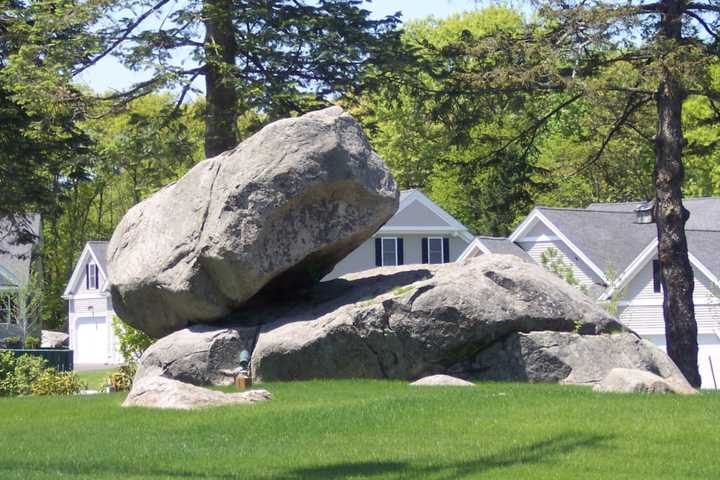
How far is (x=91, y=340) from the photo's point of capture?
60812 mm

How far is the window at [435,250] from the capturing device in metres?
47.6

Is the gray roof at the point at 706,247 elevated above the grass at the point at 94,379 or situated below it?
above

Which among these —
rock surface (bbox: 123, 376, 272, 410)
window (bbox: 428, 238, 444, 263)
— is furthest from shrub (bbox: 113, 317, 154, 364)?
window (bbox: 428, 238, 444, 263)

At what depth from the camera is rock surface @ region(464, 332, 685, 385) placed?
699 inches

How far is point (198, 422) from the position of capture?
13.1 meters

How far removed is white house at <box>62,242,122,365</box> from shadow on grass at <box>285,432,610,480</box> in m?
48.5

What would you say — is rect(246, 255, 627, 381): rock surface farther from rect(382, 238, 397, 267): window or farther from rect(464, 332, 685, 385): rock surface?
rect(382, 238, 397, 267): window

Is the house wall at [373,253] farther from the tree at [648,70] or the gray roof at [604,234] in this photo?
the tree at [648,70]

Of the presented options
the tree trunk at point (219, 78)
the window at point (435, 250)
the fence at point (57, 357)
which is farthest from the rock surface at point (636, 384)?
the window at point (435, 250)

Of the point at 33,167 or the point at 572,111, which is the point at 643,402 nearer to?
the point at 33,167

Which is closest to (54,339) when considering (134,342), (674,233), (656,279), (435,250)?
(435,250)

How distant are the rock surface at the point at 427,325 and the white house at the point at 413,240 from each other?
2724 cm

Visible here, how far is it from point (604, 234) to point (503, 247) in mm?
3867

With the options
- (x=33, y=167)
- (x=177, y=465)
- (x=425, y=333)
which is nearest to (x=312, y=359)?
(x=425, y=333)
